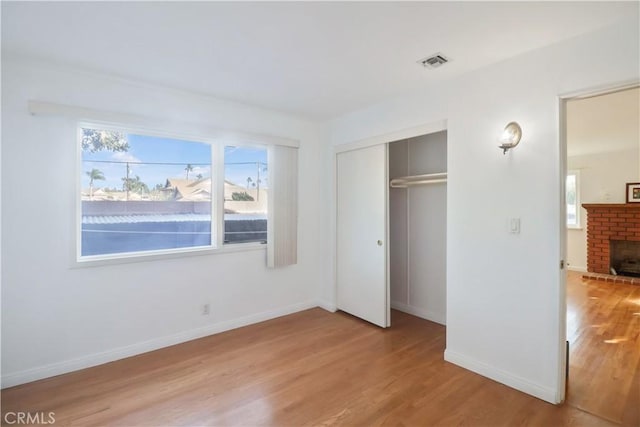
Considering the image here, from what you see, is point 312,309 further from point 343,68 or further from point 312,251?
point 343,68

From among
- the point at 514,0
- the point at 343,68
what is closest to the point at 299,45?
the point at 343,68

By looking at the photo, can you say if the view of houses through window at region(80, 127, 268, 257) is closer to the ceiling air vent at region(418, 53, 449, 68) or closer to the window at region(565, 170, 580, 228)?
the ceiling air vent at region(418, 53, 449, 68)

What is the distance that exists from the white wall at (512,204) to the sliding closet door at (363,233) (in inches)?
32.2

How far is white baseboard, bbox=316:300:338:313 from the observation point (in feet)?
13.2

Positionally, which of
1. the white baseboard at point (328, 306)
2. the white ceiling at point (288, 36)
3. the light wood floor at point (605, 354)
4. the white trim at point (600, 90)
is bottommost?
the light wood floor at point (605, 354)

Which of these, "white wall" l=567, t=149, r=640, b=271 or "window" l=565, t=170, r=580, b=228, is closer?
"white wall" l=567, t=149, r=640, b=271

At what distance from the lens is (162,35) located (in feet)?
6.59

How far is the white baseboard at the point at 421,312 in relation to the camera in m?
3.58

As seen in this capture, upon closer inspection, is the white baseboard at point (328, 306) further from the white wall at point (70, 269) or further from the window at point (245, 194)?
the window at point (245, 194)

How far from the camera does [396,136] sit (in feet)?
10.5

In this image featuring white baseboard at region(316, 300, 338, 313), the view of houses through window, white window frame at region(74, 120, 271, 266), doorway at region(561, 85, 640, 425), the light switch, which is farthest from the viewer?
white baseboard at region(316, 300, 338, 313)

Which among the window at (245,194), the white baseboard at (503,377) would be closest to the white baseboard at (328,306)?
the window at (245,194)
